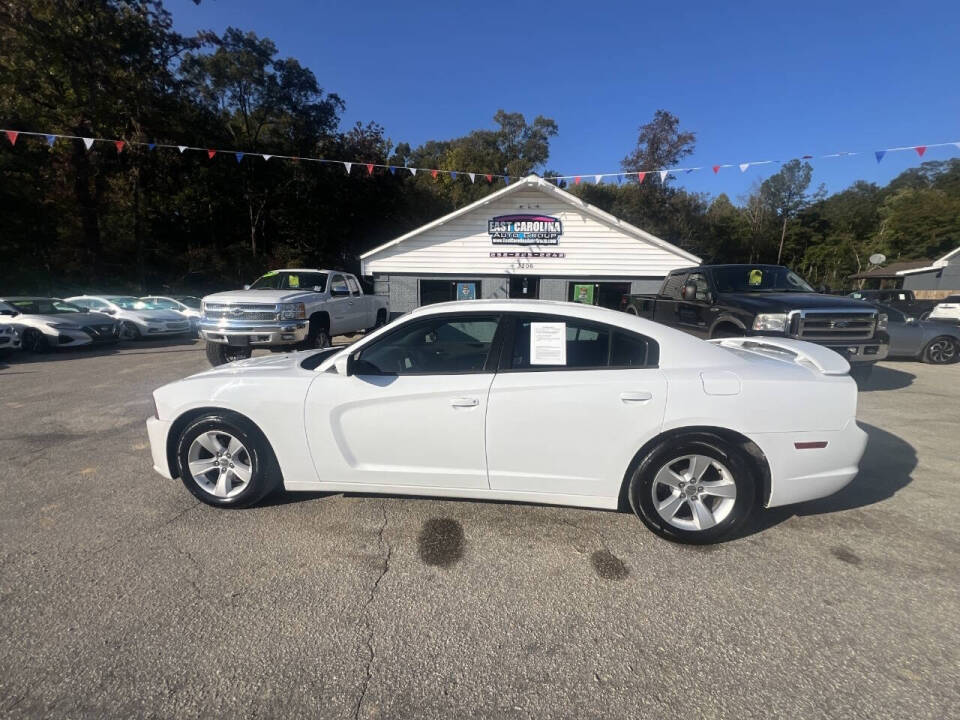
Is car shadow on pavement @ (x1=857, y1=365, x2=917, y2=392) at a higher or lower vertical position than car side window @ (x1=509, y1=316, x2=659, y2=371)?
lower

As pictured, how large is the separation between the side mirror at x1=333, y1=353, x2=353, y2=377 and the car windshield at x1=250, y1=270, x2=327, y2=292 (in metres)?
6.83

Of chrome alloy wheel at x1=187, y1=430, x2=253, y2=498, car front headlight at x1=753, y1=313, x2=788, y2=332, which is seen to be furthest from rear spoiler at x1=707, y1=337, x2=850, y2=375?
chrome alloy wheel at x1=187, y1=430, x2=253, y2=498

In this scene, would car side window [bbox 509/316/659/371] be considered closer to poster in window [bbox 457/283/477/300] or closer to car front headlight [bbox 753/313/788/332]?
car front headlight [bbox 753/313/788/332]

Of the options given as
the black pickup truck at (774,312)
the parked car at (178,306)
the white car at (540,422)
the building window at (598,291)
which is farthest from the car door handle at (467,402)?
the parked car at (178,306)

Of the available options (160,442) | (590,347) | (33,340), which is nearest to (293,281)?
(160,442)

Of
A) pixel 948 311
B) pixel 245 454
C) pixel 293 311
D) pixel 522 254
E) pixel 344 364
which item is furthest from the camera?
pixel 522 254

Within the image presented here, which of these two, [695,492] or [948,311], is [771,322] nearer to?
[695,492]

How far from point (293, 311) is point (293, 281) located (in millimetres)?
1865

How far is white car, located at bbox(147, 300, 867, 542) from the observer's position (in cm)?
271

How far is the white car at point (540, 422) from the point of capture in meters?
2.71

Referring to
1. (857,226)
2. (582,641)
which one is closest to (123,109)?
(582,641)

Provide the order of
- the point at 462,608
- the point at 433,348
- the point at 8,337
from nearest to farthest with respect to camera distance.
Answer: the point at 462,608 < the point at 433,348 < the point at 8,337

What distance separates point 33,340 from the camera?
10.8 m

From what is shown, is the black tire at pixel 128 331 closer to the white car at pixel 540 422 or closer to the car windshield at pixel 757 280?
the white car at pixel 540 422
